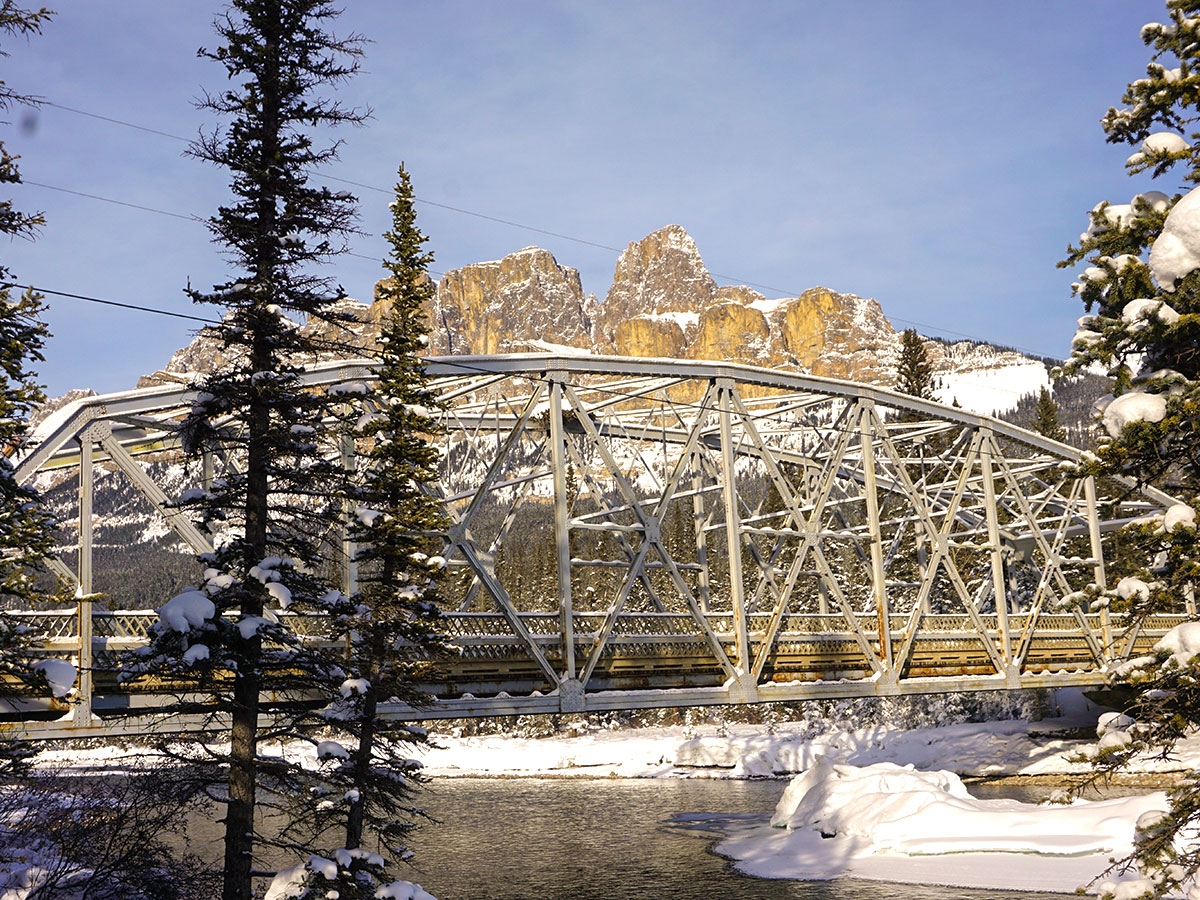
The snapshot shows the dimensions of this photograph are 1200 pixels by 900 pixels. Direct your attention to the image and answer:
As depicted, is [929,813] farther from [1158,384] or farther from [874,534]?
[1158,384]

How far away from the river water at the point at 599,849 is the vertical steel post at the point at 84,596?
6.52 m

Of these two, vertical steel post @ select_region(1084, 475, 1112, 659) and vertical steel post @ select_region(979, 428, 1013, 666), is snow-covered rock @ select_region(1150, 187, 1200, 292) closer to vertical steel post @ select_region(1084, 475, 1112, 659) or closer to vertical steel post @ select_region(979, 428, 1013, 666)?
vertical steel post @ select_region(979, 428, 1013, 666)

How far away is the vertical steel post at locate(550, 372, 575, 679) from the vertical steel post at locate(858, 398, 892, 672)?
10.9m

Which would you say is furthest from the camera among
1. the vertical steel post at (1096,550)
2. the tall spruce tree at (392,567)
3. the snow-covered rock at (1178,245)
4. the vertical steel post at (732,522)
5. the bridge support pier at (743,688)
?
the vertical steel post at (1096,550)

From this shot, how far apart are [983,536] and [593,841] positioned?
3611 centimetres

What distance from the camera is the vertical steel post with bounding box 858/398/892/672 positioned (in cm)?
3162

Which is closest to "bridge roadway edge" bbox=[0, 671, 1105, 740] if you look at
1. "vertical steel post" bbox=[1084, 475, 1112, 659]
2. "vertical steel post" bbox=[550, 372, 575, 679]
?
"vertical steel post" bbox=[550, 372, 575, 679]

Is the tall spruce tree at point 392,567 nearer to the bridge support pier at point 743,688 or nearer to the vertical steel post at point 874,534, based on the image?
the bridge support pier at point 743,688

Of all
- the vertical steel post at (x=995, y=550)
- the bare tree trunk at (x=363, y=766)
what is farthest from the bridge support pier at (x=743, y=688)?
the vertical steel post at (x=995, y=550)

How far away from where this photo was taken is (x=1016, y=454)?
101438mm

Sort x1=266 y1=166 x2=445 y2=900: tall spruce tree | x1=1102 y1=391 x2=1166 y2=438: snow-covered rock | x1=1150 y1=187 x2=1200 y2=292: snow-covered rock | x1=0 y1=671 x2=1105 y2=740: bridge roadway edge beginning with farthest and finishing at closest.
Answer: x1=0 y1=671 x2=1105 y2=740: bridge roadway edge → x1=266 y1=166 x2=445 y2=900: tall spruce tree → x1=1102 y1=391 x2=1166 y2=438: snow-covered rock → x1=1150 y1=187 x2=1200 y2=292: snow-covered rock

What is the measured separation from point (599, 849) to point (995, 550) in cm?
1741

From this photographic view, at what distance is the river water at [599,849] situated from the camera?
25000mm

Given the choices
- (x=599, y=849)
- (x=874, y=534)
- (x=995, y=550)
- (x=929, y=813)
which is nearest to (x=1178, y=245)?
(x=874, y=534)
